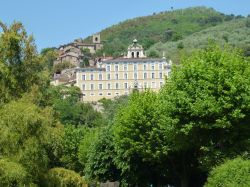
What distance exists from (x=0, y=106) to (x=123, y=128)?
14718 millimetres

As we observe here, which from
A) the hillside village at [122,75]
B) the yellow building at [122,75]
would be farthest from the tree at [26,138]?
the yellow building at [122,75]

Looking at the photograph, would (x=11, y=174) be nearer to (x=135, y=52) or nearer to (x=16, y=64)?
(x=16, y=64)

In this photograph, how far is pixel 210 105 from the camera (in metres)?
33.1

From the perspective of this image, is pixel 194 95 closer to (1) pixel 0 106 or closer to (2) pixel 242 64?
(2) pixel 242 64

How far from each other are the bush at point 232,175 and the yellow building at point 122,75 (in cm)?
13032

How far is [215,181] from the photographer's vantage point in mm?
29953

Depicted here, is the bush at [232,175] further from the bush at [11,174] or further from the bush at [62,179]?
the bush at [11,174]

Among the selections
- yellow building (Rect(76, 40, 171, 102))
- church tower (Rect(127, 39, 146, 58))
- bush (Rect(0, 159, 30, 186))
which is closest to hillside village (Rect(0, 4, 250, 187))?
bush (Rect(0, 159, 30, 186))

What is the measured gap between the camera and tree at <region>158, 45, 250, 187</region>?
109 feet

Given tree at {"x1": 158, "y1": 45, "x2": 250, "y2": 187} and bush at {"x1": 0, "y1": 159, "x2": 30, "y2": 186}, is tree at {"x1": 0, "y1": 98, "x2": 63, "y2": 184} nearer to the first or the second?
bush at {"x1": 0, "y1": 159, "x2": 30, "y2": 186}

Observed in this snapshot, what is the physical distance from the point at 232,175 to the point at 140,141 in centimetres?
1601

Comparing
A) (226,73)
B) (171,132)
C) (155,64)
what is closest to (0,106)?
(171,132)

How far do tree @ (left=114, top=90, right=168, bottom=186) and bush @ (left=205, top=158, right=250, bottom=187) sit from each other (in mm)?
11235

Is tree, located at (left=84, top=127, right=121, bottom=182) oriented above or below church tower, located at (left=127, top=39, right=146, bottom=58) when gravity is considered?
below
